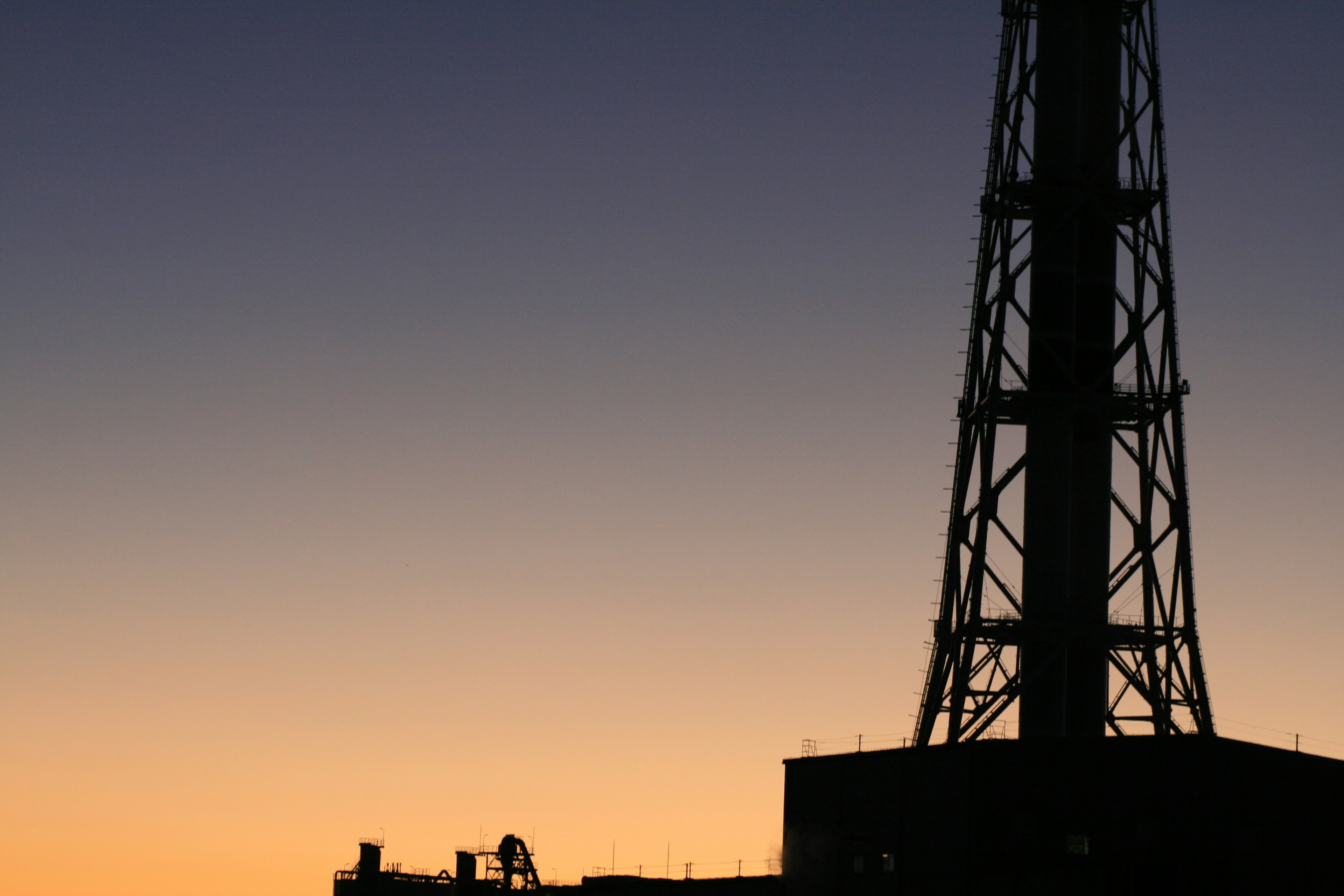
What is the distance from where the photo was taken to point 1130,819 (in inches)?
Answer: 2335

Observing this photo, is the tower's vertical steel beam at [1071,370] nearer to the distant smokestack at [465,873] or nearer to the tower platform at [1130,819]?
the tower platform at [1130,819]

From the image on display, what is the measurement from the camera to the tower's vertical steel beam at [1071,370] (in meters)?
71.4

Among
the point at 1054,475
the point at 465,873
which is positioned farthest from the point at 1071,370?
the point at 465,873

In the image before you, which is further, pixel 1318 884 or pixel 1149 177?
pixel 1149 177

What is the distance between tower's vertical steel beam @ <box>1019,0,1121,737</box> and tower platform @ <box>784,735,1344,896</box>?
10.0 metres

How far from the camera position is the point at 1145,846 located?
194 feet

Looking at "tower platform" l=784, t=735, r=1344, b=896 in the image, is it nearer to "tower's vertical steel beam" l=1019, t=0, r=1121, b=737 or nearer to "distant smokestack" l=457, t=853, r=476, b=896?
"tower's vertical steel beam" l=1019, t=0, r=1121, b=737

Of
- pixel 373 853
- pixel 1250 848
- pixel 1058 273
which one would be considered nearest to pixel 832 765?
pixel 1250 848

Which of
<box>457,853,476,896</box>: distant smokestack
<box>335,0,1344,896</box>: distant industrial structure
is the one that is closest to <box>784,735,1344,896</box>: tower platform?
<box>335,0,1344,896</box>: distant industrial structure

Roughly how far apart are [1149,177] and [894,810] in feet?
78.1

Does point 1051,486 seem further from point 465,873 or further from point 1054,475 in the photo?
point 465,873

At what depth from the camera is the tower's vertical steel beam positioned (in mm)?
71375

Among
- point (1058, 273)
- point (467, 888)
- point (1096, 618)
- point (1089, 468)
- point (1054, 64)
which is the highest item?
point (1054, 64)

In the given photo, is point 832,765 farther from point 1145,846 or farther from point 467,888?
point 467,888
